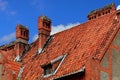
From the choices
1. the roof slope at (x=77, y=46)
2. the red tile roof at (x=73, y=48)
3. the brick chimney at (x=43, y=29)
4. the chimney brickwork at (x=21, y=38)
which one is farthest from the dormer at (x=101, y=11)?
the chimney brickwork at (x=21, y=38)

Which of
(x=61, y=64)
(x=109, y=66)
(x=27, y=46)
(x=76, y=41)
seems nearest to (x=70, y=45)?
(x=76, y=41)

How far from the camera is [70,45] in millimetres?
33125

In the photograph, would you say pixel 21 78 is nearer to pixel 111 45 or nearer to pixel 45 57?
pixel 45 57

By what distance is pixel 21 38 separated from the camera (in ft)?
133

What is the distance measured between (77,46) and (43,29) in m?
6.95

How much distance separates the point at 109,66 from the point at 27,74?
8361mm

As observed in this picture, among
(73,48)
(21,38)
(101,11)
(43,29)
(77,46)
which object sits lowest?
(73,48)

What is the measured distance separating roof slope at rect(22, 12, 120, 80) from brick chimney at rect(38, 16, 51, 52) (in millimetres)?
853

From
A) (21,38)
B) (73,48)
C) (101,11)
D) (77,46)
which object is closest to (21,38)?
(21,38)

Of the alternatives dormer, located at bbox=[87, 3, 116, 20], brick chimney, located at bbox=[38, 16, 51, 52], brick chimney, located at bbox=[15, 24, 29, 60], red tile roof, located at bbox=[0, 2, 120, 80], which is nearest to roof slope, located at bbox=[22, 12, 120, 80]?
red tile roof, located at bbox=[0, 2, 120, 80]

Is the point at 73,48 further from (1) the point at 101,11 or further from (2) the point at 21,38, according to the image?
(2) the point at 21,38

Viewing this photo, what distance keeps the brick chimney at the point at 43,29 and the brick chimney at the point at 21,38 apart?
3.14 meters

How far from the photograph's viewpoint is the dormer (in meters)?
36.2

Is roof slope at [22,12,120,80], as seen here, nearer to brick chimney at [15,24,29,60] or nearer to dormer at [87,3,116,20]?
brick chimney at [15,24,29,60]
